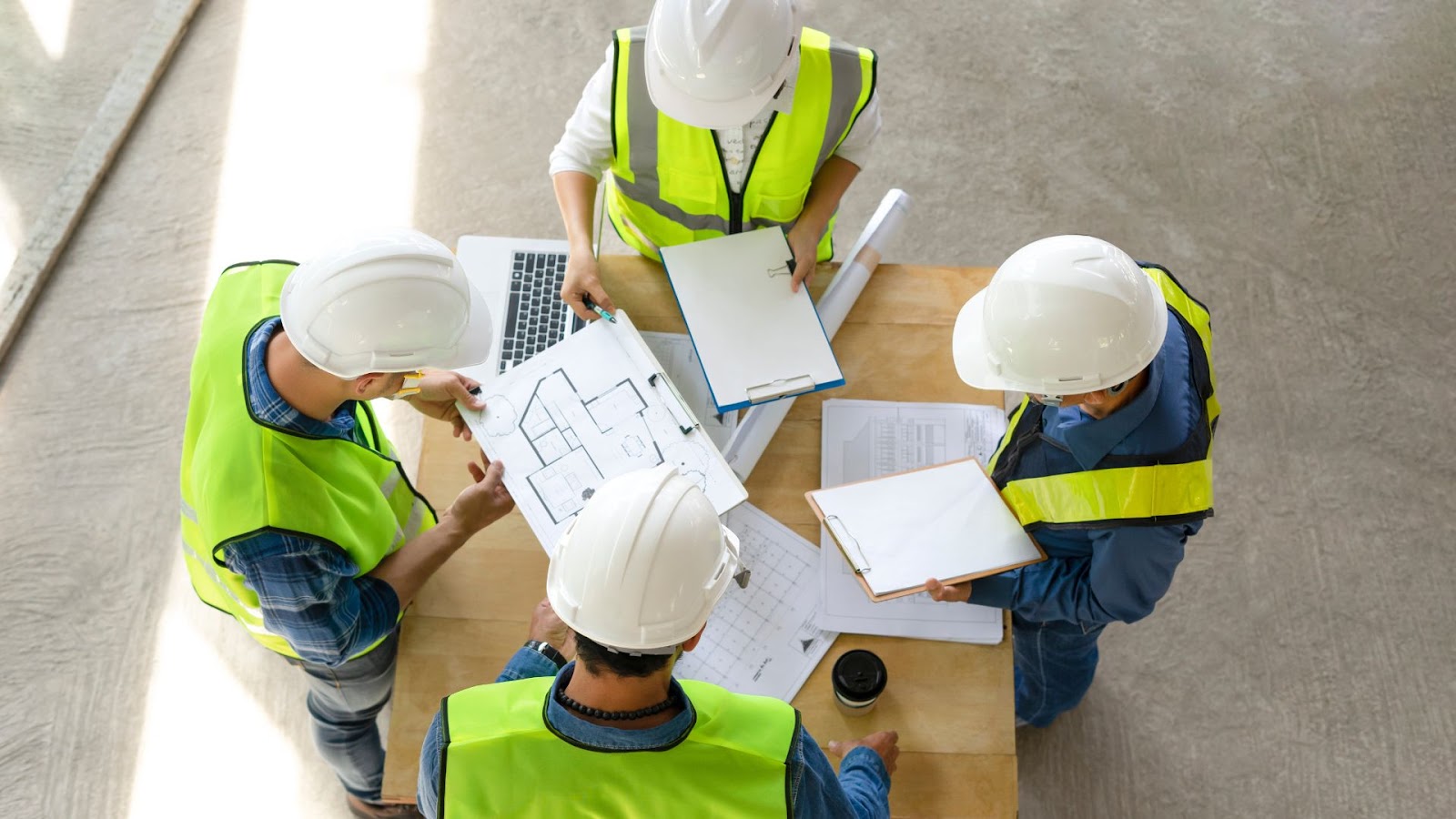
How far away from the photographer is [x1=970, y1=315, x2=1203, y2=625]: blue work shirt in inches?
65.8

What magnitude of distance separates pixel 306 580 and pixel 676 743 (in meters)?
0.67

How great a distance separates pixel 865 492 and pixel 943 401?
0.31 meters

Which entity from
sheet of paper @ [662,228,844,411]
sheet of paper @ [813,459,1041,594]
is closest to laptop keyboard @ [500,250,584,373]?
sheet of paper @ [662,228,844,411]

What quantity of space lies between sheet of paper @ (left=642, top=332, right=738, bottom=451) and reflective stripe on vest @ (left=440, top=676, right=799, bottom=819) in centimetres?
75

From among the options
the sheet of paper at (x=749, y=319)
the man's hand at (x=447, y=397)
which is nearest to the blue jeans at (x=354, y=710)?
the man's hand at (x=447, y=397)

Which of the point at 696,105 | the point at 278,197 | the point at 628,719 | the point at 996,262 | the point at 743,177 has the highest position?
the point at 696,105

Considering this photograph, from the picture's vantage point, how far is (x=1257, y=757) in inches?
114

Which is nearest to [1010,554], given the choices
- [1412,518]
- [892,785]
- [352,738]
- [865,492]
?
[865,492]

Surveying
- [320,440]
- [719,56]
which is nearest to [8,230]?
[320,440]

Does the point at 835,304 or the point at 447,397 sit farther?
the point at 835,304

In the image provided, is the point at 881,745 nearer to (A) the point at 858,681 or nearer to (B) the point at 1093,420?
(A) the point at 858,681

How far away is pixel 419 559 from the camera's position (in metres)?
1.86

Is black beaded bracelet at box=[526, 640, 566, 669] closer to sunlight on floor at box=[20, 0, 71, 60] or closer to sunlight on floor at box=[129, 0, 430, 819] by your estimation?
sunlight on floor at box=[129, 0, 430, 819]

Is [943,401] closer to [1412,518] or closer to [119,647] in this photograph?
[1412,518]
